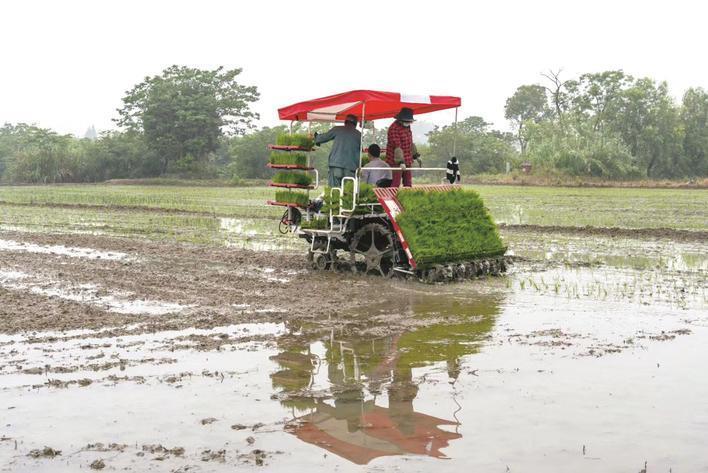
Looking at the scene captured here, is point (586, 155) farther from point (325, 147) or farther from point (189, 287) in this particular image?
point (189, 287)

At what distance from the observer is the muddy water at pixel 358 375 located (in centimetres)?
533

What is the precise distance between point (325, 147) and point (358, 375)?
53.8 meters

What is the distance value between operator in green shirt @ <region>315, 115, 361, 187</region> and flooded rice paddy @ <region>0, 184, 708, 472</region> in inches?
68.5

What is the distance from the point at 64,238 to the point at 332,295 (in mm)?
9901

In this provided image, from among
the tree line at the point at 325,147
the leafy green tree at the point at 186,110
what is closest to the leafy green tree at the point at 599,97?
the tree line at the point at 325,147

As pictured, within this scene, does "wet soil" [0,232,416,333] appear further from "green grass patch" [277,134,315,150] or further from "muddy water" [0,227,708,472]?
"green grass patch" [277,134,315,150]

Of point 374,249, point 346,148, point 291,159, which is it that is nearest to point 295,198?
point 291,159

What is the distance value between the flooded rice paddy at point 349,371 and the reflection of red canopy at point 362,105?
2.59 m

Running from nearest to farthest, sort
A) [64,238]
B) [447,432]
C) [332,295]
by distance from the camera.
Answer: [447,432] < [332,295] < [64,238]

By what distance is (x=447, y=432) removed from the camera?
5676 mm

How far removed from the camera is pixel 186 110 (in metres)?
59.5

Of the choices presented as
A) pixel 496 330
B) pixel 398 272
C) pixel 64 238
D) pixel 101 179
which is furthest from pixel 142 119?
pixel 496 330

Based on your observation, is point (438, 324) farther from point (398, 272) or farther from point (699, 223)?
point (699, 223)

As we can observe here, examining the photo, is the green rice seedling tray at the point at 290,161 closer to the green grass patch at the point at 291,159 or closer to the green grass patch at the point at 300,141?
the green grass patch at the point at 291,159
